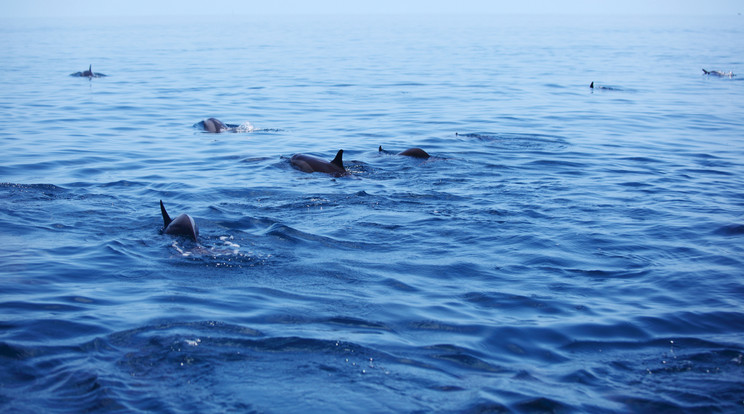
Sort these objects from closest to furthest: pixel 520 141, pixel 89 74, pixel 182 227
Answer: pixel 182 227 → pixel 520 141 → pixel 89 74

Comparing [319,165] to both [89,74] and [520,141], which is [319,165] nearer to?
[520,141]

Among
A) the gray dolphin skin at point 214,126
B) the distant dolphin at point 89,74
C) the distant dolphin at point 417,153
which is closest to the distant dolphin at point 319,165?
the distant dolphin at point 417,153

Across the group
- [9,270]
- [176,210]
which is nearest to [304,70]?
[176,210]

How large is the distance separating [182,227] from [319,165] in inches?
181

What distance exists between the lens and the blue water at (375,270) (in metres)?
5.48

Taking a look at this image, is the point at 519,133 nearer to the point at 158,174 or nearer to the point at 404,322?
the point at 158,174

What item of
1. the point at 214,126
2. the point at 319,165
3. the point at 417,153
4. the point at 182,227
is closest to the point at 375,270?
the point at 182,227

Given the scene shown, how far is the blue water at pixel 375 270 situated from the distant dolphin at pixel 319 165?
59 centimetres

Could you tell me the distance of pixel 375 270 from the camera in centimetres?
808

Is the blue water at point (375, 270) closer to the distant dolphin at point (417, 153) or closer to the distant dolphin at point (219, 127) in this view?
the distant dolphin at point (219, 127)

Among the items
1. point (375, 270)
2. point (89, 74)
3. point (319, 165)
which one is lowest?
point (375, 270)

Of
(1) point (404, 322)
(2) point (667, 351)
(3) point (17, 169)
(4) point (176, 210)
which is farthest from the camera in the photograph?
(3) point (17, 169)

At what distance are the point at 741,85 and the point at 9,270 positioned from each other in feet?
101

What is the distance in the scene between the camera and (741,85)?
30109 millimetres
